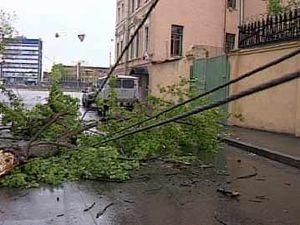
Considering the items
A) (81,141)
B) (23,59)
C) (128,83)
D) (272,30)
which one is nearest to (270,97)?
(272,30)

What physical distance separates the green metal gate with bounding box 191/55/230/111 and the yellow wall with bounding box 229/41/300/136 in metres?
0.56

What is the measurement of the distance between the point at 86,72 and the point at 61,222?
50315mm

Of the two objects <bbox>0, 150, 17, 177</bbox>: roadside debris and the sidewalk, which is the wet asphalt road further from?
the sidewalk

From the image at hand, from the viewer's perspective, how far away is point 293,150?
40.3ft

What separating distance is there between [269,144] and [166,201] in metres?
7.09

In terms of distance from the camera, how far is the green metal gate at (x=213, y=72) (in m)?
20.3

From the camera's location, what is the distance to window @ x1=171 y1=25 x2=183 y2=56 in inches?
1401

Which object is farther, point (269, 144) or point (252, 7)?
point (252, 7)

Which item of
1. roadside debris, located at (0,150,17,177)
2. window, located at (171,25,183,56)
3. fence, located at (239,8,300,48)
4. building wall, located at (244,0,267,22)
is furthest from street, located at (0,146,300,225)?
building wall, located at (244,0,267,22)

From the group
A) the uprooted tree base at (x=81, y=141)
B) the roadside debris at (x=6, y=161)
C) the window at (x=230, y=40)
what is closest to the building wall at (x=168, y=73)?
the window at (x=230, y=40)

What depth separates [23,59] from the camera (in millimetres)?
51125

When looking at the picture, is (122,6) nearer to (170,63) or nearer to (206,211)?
(170,63)

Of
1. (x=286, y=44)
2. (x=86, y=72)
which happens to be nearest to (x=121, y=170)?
(x=286, y=44)

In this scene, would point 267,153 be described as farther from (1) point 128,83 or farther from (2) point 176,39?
(2) point 176,39
